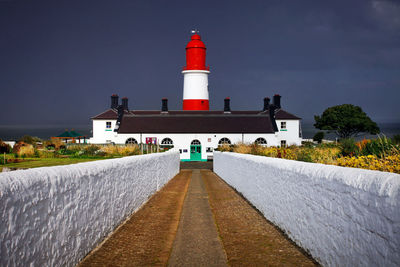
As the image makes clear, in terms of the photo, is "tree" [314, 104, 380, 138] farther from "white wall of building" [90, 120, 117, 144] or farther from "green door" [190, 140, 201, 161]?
"white wall of building" [90, 120, 117, 144]

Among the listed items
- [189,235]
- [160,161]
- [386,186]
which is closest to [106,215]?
[189,235]

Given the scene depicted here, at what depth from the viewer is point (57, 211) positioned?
4.68 metres

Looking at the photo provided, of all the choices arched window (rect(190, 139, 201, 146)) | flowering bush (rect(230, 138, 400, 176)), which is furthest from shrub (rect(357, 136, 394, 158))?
arched window (rect(190, 139, 201, 146))

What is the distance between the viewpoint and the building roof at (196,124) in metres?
50.1

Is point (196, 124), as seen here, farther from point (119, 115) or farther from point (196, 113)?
point (119, 115)

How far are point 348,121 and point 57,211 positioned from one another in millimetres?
76891

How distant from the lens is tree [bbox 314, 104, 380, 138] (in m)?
74.8

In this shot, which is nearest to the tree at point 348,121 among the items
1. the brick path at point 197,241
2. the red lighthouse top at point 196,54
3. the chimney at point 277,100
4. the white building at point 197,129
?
the chimney at point 277,100

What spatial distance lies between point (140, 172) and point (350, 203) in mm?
7065

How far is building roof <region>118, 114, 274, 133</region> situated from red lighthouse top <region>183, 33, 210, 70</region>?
6.48m

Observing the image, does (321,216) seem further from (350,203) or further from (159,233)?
(159,233)

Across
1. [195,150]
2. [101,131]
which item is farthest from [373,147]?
[101,131]

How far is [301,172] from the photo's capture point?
630 cm

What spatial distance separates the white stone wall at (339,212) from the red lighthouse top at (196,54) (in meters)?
44.5
